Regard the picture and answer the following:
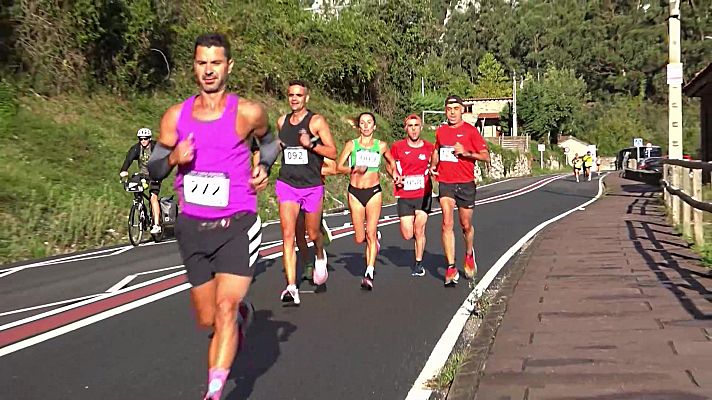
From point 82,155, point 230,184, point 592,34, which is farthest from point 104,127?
point 592,34

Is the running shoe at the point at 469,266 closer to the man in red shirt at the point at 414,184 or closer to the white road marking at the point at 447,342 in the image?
the white road marking at the point at 447,342

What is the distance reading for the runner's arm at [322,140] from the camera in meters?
8.02

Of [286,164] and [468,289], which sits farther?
[468,289]

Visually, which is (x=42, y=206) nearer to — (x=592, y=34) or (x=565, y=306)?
(x=565, y=306)

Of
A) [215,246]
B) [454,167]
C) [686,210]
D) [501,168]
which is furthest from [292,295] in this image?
[501,168]

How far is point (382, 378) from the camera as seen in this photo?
224 inches

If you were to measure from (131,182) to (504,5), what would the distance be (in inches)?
4847

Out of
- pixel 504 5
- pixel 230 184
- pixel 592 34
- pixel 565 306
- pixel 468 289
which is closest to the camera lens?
pixel 230 184

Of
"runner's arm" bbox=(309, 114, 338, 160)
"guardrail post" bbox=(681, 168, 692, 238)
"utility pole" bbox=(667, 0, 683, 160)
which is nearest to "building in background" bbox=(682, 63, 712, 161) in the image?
"utility pole" bbox=(667, 0, 683, 160)

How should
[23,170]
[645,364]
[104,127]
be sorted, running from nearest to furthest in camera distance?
[645,364]
[23,170]
[104,127]

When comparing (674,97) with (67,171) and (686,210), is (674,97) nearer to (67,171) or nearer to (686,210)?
(686,210)

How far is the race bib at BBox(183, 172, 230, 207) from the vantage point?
15.0 feet

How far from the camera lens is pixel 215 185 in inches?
180

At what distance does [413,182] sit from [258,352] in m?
3.98
